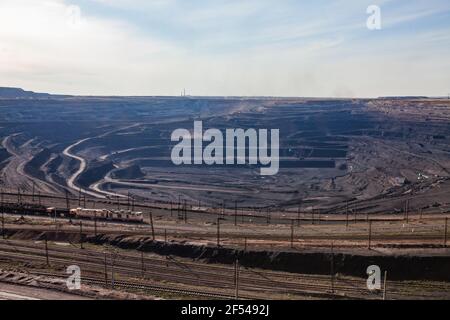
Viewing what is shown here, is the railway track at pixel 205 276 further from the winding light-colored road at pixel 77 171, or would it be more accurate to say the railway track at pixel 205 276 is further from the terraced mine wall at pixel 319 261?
the winding light-colored road at pixel 77 171

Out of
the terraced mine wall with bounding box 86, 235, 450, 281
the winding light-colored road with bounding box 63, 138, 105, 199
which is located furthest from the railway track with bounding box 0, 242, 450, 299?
the winding light-colored road with bounding box 63, 138, 105, 199

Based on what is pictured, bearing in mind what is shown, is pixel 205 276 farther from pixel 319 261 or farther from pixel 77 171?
pixel 77 171

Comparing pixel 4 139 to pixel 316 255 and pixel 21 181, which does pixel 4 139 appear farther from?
pixel 316 255

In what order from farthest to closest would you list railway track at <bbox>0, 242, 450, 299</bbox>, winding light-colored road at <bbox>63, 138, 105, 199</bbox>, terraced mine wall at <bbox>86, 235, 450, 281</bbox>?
winding light-colored road at <bbox>63, 138, 105, 199</bbox>
terraced mine wall at <bbox>86, 235, 450, 281</bbox>
railway track at <bbox>0, 242, 450, 299</bbox>

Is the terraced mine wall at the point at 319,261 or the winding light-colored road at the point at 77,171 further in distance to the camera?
the winding light-colored road at the point at 77,171

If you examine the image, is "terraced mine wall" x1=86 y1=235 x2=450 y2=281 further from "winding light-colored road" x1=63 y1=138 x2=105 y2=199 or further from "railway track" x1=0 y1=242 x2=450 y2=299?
"winding light-colored road" x1=63 y1=138 x2=105 y2=199

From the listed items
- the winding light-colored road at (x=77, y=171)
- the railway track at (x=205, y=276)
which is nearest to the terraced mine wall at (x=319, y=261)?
the railway track at (x=205, y=276)

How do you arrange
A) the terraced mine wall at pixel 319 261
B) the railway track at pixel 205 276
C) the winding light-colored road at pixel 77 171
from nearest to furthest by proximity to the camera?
the railway track at pixel 205 276, the terraced mine wall at pixel 319 261, the winding light-colored road at pixel 77 171

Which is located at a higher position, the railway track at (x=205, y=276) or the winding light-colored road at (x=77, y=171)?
the winding light-colored road at (x=77, y=171)

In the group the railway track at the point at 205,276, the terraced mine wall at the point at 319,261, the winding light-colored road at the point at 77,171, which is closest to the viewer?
the railway track at the point at 205,276

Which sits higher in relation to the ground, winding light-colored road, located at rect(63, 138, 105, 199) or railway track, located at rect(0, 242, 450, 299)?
winding light-colored road, located at rect(63, 138, 105, 199)
